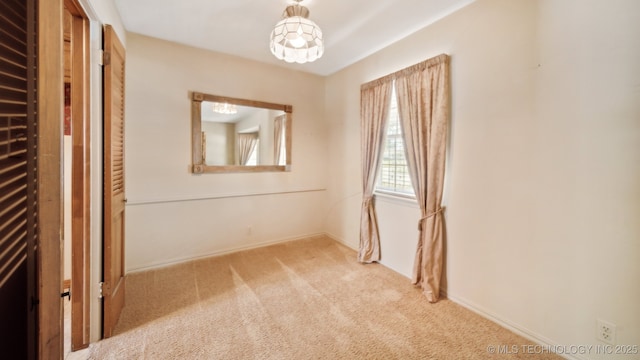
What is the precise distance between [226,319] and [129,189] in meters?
1.76

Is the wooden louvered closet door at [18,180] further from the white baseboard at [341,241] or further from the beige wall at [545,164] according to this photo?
the white baseboard at [341,241]

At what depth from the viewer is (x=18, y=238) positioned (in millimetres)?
666

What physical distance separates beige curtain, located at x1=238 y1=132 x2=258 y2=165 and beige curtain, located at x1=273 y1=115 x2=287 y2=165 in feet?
0.99

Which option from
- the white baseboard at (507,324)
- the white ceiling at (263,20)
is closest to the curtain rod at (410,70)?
the white ceiling at (263,20)

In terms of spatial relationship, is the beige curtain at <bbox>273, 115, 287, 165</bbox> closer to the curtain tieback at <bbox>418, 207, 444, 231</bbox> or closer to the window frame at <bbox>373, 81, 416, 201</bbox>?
the window frame at <bbox>373, 81, 416, 201</bbox>

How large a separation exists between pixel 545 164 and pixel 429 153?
0.82 metres

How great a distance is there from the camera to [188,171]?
307 cm

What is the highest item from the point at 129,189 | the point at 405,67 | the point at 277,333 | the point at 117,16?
the point at 117,16

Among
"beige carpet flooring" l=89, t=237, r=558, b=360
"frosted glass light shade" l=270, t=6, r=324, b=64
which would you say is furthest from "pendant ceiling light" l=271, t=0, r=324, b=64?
"beige carpet flooring" l=89, t=237, r=558, b=360

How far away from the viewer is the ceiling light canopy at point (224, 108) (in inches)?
125

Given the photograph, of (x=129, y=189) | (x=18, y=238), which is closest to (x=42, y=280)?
(x=18, y=238)

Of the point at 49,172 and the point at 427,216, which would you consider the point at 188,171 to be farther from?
the point at 427,216

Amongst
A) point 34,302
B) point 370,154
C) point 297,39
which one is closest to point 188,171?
point 297,39

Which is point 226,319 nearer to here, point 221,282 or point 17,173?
point 221,282
